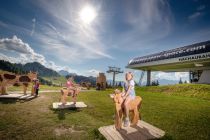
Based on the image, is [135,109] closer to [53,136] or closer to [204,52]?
[53,136]

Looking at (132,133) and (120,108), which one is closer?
(132,133)

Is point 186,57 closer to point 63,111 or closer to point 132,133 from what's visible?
point 63,111

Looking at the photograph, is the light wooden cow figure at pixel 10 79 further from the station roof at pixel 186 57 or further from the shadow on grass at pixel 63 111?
the station roof at pixel 186 57

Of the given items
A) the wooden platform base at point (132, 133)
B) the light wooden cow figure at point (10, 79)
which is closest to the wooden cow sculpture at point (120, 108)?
the wooden platform base at point (132, 133)

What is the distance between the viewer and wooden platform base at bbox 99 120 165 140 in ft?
15.7

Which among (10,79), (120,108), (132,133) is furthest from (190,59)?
(10,79)

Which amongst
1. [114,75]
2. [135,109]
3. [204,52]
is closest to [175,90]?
[204,52]

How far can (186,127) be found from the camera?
252 inches

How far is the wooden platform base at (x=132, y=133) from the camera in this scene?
4797 millimetres

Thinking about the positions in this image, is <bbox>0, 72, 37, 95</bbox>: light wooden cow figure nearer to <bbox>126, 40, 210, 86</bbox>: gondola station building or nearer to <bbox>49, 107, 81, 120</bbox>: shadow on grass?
<bbox>49, 107, 81, 120</bbox>: shadow on grass

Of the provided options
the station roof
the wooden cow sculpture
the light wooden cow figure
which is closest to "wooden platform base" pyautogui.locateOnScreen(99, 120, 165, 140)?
the wooden cow sculpture

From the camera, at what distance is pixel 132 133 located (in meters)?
5.08

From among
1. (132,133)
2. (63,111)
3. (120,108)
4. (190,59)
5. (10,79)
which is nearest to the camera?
(132,133)

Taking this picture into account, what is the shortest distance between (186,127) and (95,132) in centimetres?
378
